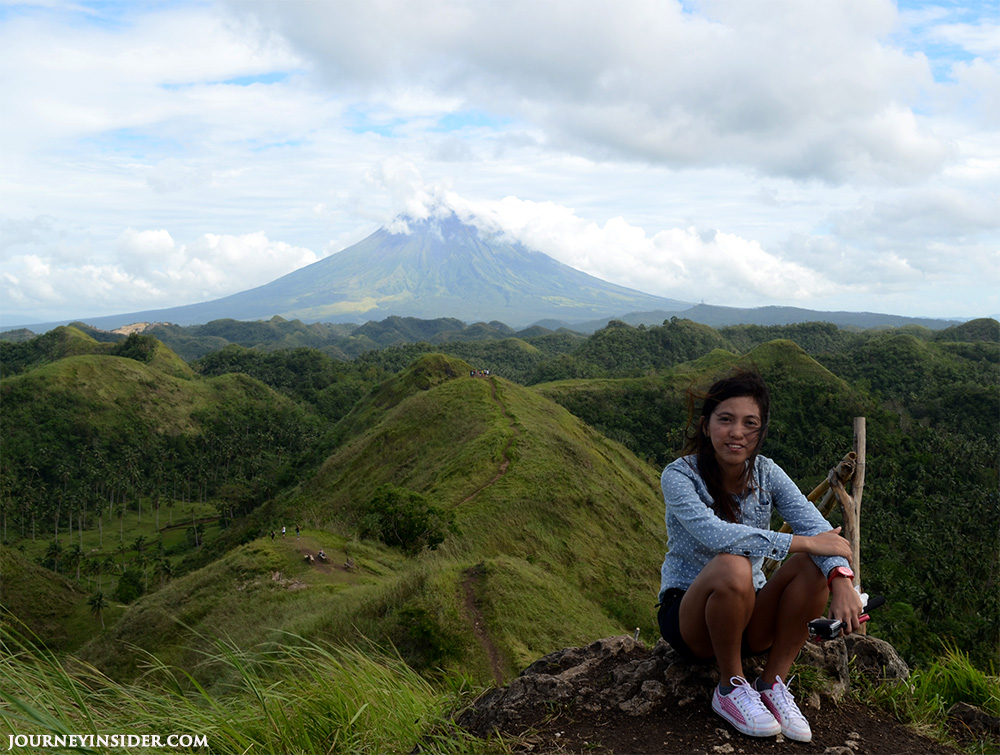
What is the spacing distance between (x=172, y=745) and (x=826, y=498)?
14.3 ft

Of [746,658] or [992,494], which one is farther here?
[992,494]

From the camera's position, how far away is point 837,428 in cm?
5759

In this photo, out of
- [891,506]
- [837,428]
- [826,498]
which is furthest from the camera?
[837,428]

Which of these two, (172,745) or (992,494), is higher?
(172,745)

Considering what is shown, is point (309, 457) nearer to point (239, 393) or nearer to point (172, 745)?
point (239, 393)

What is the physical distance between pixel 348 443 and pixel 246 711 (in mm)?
44026

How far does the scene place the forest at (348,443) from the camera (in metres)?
37.3

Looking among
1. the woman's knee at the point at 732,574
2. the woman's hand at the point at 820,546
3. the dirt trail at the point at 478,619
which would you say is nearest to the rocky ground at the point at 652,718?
the woman's knee at the point at 732,574

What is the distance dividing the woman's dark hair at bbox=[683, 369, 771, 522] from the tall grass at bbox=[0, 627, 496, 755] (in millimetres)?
1773

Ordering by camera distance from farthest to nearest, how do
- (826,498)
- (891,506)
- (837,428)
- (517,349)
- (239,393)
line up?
(517,349) → (239,393) → (837,428) → (891,506) → (826,498)

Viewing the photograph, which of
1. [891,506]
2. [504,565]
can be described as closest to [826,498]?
[504,565]

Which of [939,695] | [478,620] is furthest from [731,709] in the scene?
[478,620]

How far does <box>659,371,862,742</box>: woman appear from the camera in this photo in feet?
9.46

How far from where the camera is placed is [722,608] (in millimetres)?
2844
